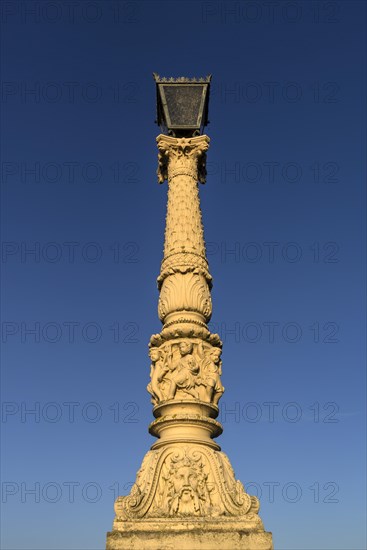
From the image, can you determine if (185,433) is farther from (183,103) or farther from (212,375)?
(183,103)

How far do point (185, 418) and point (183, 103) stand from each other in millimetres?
9686

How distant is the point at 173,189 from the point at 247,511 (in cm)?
846

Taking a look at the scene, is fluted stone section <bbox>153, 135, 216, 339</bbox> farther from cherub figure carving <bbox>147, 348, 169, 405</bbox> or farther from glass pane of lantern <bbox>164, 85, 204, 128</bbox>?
glass pane of lantern <bbox>164, 85, 204, 128</bbox>

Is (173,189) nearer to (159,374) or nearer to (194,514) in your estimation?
(159,374)

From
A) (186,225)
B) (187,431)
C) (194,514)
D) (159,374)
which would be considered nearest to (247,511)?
(194,514)

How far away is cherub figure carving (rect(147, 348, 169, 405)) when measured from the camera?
519 inches

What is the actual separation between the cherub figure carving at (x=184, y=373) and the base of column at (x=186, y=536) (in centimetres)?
276

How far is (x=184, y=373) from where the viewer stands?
1298 cm

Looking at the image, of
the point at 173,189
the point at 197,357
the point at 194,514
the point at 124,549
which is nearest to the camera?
the point at 124,549

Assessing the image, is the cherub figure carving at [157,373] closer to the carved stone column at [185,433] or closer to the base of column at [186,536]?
the carved stone column at [185,433]

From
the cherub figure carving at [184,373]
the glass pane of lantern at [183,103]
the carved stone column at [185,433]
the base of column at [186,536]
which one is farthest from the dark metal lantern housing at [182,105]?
the base of column at [186,536]

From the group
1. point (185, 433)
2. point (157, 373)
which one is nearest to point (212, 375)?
point (157, 373)

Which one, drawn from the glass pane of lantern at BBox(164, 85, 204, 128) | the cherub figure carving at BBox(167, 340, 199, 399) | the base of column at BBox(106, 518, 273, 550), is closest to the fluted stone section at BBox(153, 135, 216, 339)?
the cherub figure carving at BBox(167, 340, 199, 399)

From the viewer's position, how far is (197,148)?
54.8 ft
